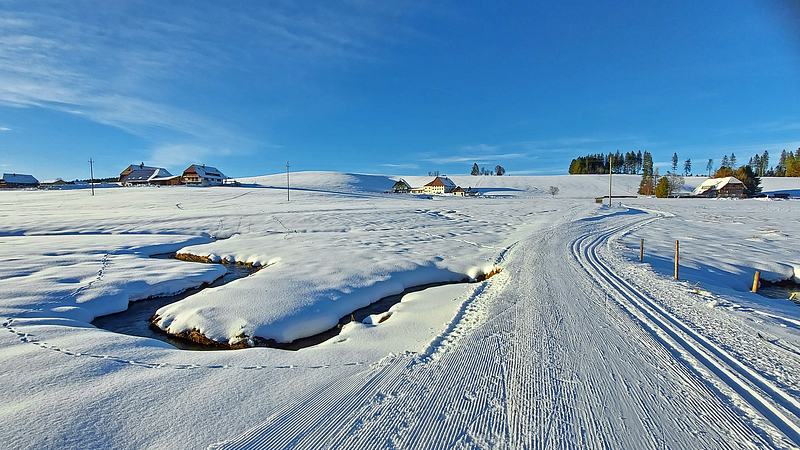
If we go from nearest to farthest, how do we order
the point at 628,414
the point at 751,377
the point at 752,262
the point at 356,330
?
the point at 628,414 → the point at 751,377 → the point at 356,330 → the point at 752,262

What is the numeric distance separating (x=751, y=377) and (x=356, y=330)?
6.48 metres

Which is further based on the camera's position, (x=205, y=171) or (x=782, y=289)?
(x=205, y=171)

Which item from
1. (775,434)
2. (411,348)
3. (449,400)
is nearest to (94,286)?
(411,348)

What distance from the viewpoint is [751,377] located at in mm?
5059

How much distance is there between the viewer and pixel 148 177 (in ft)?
289

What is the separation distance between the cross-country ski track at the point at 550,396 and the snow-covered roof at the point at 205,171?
89.7 meters

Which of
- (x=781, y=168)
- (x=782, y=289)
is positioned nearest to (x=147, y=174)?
(x=782, y=289)

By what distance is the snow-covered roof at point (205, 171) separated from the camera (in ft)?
270

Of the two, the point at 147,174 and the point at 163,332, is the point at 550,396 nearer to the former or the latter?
the point at 163,332

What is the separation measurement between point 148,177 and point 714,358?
10703 cm

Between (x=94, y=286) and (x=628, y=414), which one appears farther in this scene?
(x=94, y=286)

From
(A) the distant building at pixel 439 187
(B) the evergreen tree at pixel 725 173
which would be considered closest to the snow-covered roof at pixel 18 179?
(A) the distant building at pixel 439 187

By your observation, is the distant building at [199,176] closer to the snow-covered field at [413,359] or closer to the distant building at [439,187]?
the distant building at [439,187]

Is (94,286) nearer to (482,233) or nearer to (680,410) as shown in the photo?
(680,410)
